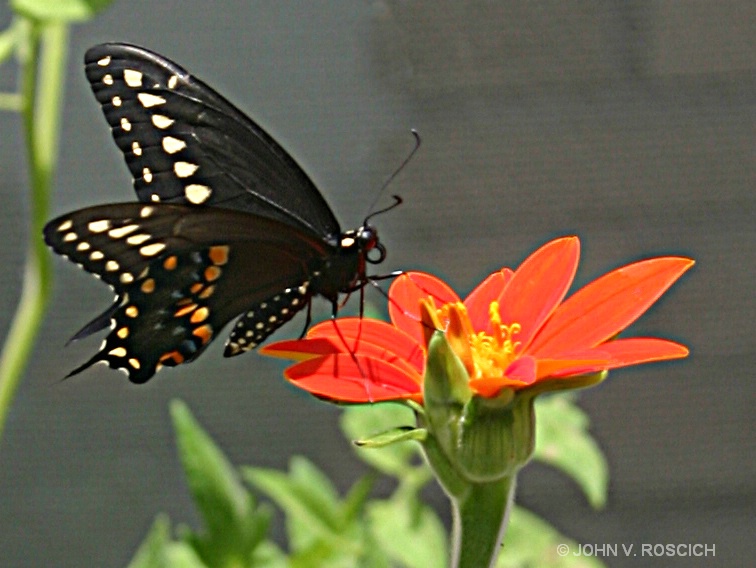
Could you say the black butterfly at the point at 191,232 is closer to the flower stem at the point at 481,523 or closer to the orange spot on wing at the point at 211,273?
the orange spot on wing at the point at 211,273

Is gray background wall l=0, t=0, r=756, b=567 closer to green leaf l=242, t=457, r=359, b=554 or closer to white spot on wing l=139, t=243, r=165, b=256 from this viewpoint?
green leaf l=242, t=457, r=359, b=554

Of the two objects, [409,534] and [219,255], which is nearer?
[219,255]

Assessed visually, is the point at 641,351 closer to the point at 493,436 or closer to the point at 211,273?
the point at 493,436

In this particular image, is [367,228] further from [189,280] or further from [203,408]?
[203,408]

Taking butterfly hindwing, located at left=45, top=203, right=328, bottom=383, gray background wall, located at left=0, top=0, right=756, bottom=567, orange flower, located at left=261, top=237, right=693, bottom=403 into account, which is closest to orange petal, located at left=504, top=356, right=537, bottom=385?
orange flower, located at left=261, top=237, right=693, bottom=403

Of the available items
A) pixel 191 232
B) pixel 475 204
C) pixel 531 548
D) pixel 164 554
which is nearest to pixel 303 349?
pixel 191 232

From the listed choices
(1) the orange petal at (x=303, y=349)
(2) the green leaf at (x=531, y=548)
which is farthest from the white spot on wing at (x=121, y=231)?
(2) the green leaf at (x=531, y=548)

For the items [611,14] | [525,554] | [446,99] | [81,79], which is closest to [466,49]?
[446,99]
